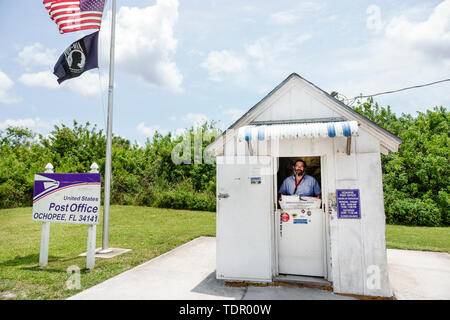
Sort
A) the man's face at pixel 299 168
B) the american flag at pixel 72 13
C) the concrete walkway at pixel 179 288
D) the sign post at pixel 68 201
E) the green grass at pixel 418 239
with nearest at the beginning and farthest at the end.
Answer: the concrete walkway at pixel 179 288 → the man's face at pixel 299 168 → the sign post at pixel 68 201 → the american flag at pixel 72 13 → the green grass at pixel 418 239

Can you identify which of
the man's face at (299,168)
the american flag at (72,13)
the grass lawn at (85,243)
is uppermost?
the american flag at (72,13)

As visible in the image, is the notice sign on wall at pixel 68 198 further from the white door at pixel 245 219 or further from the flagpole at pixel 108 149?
the white door at pixel 245 219

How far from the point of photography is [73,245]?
25.0 feet

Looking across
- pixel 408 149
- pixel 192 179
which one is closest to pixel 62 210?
pixel 192 179

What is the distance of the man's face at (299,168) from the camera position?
5152mm

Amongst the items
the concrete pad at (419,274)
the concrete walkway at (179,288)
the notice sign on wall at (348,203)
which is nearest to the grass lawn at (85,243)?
the concrete walkway at (179,288)

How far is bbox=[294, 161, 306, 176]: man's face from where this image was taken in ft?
16.9

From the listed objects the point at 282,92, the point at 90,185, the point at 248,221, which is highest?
the point at 282,92

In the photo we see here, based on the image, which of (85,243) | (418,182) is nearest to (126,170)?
(85,243)

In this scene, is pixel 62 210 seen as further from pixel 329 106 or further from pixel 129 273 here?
pixel 329 106

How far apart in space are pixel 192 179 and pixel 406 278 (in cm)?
1473

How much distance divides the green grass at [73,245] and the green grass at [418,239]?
20.4ft

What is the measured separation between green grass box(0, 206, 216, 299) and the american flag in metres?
5.73
